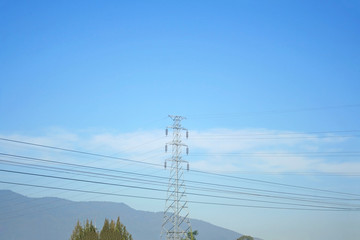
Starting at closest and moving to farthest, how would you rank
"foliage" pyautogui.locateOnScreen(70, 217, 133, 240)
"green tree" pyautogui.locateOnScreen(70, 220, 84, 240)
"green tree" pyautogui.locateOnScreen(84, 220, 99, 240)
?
"green tree" pyautogui.locateOnScreen(84, 220, 99, 240) < "foliage" pyautogui.locateOnScreen(70, 217, 133, 240) < "green tree" pyautogui.locateOnScreen(70, 220, 84, 240)

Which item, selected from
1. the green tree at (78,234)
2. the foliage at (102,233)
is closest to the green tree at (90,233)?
the foliage at (102,233)

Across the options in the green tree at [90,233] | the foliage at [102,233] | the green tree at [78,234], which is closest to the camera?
the green tree at [90,233]

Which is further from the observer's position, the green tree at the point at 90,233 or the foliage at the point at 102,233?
the foliage at the point at 102,233

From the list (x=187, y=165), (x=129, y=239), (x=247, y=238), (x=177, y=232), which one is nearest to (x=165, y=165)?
(x=187, y=165)

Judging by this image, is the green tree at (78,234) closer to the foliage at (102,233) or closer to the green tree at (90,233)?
the foliage at (102,233)

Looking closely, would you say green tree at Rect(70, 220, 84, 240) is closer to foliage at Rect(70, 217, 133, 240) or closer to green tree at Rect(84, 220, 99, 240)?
foliage at Rect(70, 217, 133, 240)

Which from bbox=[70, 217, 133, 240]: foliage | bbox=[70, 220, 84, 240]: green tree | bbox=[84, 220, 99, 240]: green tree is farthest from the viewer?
bbox=[70, 220, 84, 240]: green tree

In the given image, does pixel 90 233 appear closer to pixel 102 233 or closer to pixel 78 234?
pixel 102 233

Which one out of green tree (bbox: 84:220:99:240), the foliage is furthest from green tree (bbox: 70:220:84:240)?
green tree (bbox: 84:220:99:240)

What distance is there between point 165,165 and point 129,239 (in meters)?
25.2

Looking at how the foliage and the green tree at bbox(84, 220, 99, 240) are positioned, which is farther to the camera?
the foliage

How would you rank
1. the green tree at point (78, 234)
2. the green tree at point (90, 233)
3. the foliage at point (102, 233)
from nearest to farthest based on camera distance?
the green tree at point (90, 233)
the foliage at point (102, 233)
the green tree at point (78, 234)

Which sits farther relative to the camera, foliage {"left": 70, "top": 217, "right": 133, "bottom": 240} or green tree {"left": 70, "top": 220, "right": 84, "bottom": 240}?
green tree {"left": 70, "top": 220, "right": 84, "bottom": 240}

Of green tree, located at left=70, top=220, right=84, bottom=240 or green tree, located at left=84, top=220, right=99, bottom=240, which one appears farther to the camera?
green tree, located at left=70, top=220, right=84, bottom=240
